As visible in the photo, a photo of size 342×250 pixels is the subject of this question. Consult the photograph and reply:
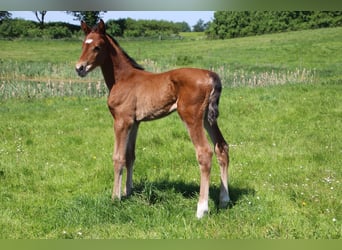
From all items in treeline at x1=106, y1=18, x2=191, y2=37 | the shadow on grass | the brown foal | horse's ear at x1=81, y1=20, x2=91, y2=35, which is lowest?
the shadow on grass

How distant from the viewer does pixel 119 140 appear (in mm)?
4992

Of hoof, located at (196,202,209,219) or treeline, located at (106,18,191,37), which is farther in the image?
treeline, located at (106,18,191,37)

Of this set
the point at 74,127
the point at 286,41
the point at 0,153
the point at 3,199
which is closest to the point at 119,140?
the point at 3,199

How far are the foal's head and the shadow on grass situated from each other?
1.80 metres

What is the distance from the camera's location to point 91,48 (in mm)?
4781

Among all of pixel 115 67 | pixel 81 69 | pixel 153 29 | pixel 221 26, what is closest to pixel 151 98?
pixel 115 67

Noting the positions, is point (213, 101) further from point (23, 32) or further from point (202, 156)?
point (23, 32)

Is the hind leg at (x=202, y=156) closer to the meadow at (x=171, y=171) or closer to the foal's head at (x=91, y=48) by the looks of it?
the meadow at (x=171, y=171)

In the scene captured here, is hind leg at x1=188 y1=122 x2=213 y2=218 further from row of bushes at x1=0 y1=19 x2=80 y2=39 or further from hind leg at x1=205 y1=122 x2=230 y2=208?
row of bushes at x1=0 y1=19 x2=80 y2=39

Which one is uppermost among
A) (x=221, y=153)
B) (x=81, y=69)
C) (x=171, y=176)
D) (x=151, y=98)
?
(x=81, y=69)

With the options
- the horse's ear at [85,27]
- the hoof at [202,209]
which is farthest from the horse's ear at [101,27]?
the hoof at [202,209]

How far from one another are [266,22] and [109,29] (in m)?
18.4

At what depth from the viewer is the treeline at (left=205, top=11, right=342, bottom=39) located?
23484mm

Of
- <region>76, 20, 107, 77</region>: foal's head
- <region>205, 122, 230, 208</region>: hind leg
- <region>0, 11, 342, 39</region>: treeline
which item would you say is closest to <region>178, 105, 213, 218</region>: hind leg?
<region>205, 122, 230, 208</region>: hind leg
